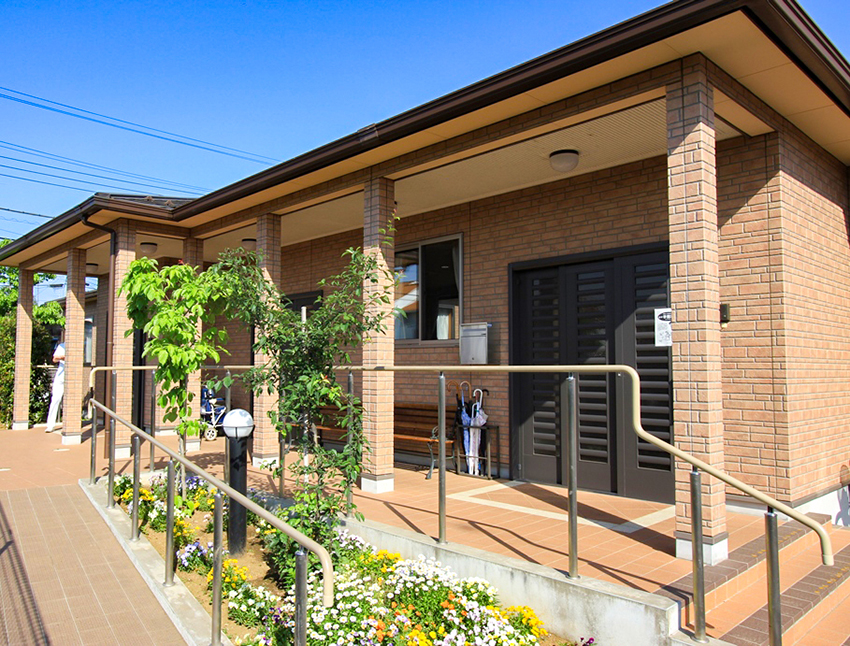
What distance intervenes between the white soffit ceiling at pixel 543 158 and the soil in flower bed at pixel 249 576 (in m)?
3.88

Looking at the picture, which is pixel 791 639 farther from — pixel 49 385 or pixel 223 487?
pixel 49 385

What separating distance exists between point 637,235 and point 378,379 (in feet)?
9.57

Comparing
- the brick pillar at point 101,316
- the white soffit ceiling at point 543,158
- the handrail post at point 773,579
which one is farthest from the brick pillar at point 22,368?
the handrail post at point 773,579

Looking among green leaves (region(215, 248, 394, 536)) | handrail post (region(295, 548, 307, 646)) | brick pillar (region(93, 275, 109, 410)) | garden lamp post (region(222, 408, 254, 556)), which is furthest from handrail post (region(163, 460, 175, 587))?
brick pillar (region(93, 275, 109, 410))

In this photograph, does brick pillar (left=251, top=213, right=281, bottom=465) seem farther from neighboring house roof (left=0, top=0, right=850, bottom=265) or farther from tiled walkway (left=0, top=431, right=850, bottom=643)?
neighboring house roof (left=0, top=0, right=850, bottom=265)

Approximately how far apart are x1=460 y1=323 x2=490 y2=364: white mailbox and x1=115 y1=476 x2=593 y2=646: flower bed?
308cm

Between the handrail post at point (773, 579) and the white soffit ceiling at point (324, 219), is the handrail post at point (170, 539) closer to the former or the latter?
the handrail post at point (773, 579)

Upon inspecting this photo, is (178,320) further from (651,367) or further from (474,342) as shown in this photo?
(651,367)

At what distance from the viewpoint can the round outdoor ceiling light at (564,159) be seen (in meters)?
5.94

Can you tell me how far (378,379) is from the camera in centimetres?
642

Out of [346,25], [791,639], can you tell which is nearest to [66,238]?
[346,25]

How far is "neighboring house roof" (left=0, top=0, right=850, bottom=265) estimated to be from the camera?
389 centimetres

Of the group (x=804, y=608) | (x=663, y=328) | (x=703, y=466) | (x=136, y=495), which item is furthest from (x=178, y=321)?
(x=804, y=608)

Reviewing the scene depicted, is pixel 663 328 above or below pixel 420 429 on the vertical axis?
above
